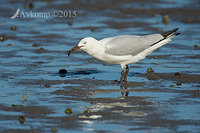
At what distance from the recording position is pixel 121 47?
368 inches

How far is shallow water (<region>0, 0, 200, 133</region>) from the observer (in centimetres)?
660

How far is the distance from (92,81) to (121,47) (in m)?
0.93

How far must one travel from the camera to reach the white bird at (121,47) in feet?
29.9

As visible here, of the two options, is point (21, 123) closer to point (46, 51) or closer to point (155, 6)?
point (46, 51)

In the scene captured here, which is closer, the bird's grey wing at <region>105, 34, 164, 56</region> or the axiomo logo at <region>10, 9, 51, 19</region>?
the bird's grey wing at <region>105, 34, 164, 56</region>

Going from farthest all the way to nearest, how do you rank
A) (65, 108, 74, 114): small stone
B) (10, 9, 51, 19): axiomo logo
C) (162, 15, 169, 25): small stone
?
(10, 9, 51, 19): axiomo logo < (162, 15, 169, 25): small stone < (65, 108, 74, 114): small stone

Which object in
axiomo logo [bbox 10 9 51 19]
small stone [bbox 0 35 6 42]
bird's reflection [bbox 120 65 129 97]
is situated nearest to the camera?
bird's reflection [bbox 120 65 129 97]

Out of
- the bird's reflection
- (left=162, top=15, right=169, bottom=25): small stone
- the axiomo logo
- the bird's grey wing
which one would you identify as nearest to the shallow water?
the bird's reflection

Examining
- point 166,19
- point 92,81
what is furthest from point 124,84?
point 166,19

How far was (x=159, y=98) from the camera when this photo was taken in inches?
313

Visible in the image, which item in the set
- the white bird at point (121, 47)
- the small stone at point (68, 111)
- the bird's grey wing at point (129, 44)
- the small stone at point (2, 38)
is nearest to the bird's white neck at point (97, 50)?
the white bird at point (121, 47)

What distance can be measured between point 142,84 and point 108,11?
1146 cm

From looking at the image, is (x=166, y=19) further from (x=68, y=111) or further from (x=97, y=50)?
(x=68, y=111)

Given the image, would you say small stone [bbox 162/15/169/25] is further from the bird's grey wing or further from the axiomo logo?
the bird's grey wing
